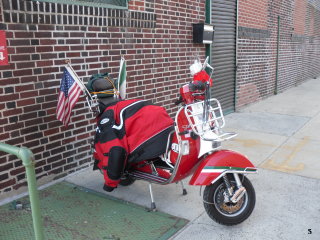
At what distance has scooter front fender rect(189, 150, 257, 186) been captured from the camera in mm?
3109

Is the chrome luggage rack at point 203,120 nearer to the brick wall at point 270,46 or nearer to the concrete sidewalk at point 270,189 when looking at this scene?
the concrete sidewalk at point 270,189

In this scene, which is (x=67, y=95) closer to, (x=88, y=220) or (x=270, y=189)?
(x=88, y=220)

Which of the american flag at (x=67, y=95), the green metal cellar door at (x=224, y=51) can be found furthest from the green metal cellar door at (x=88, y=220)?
the green metal cellar door at (x=224, y=51)

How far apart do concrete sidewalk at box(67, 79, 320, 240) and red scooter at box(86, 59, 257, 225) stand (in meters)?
0.22

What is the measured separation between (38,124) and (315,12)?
52.9ft

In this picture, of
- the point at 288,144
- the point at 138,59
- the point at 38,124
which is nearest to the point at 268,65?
the point at 288,144

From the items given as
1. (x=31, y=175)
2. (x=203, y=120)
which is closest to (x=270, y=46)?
(x=203, y=120)

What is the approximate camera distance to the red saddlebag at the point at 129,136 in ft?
11.4

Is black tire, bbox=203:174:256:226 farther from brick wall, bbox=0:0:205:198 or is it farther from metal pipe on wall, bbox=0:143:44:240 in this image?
brick wall, bbox=0:0:205:198

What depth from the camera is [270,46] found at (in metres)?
10.9

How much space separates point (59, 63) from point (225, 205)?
2475mm

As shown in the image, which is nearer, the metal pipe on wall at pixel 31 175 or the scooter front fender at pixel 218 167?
the metal pipe on wall at pixel 31 175

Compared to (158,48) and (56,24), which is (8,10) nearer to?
(56,24)

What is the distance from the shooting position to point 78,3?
4402mm
